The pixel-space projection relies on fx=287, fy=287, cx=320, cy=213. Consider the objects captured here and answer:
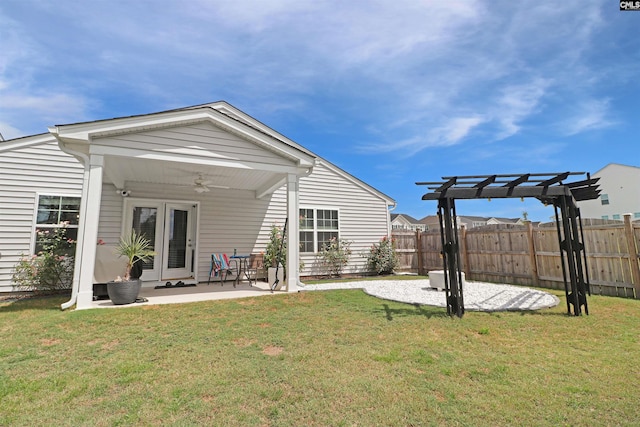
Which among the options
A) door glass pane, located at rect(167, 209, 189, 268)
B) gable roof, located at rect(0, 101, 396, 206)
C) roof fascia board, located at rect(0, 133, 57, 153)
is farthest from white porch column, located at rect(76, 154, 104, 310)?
roof fascia board, located at rect(0, 133, 57, 153)

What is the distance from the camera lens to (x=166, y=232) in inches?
309

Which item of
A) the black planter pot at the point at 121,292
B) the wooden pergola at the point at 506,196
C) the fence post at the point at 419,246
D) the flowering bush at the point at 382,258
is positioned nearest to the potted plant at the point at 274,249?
the black planter pot at the point at 121,292

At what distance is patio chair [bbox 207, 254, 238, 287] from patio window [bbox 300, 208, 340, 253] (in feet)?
8.09

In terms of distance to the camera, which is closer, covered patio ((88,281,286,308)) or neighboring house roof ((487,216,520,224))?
covered patio ((88,281,286,308))

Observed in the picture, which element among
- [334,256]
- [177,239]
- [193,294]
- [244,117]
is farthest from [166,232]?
[334,256]

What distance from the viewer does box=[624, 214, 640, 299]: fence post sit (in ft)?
18.9

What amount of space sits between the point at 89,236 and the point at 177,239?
3.27 m

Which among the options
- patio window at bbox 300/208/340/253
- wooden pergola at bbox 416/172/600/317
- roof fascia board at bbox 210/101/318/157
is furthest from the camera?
patio window at bbox 300/208/340/253

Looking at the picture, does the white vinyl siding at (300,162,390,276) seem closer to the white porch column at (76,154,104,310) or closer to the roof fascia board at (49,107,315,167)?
the roof fascia board at (49,107,315,167)

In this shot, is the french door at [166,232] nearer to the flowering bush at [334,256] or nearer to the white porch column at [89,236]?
the white porch column at [89,236]

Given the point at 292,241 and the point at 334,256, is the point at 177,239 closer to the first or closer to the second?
the point at 292,241

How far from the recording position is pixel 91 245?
477 cm

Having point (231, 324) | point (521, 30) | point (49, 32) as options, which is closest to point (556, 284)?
point (521, 30)

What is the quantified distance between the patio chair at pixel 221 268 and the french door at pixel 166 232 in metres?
0.68
